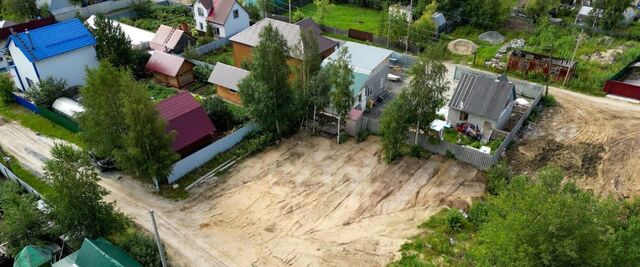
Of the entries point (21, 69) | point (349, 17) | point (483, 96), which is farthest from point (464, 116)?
point (21, 69)

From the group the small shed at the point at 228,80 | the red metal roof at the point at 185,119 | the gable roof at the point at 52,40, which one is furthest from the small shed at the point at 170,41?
the red metal roof at the point at 185,119

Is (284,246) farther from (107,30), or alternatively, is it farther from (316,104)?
(107,30)

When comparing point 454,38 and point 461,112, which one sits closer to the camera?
point 461,112

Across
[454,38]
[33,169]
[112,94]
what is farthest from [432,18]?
[33,169]

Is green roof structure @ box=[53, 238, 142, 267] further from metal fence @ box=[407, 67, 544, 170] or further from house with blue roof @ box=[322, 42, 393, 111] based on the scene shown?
house with blue roof @ box=[322, 42, 393, 111]

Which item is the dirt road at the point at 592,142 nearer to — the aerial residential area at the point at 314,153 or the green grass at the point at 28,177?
the aerial residential area at the point at 314,153

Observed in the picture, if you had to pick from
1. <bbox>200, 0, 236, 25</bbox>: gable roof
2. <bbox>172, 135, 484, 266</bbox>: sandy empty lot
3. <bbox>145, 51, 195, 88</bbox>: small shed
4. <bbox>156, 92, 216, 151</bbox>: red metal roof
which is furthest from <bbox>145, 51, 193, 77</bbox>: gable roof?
<bbox>172, 135, 484, 266</bbox>: sandy empty lot

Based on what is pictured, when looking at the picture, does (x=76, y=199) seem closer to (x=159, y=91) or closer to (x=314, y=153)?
(x=314, y=153)
